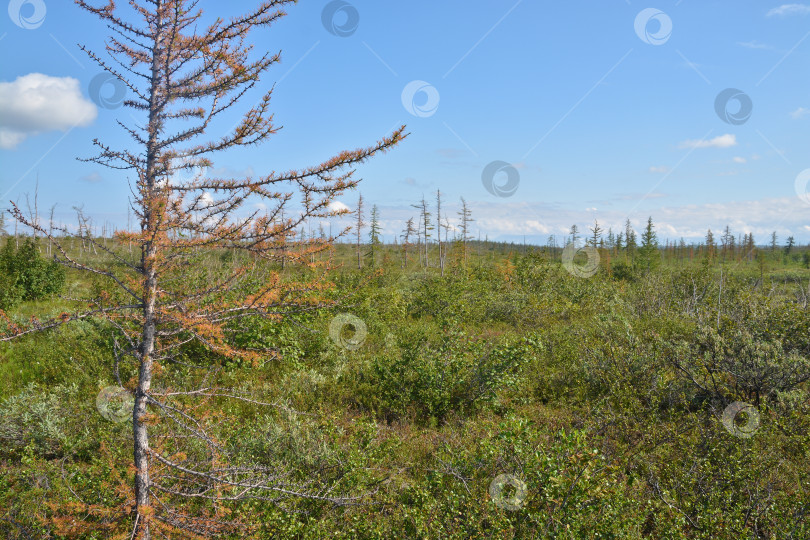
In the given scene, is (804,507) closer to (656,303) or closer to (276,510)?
(276,510)

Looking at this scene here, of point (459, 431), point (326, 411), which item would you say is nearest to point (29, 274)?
point (326, 411)

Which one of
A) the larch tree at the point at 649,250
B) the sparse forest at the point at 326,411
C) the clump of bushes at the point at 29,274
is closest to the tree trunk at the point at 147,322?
the sparse forest at the point at 326,411

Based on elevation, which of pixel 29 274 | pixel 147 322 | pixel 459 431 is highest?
pixel 29 274

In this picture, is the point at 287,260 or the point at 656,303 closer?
the point at 287,260

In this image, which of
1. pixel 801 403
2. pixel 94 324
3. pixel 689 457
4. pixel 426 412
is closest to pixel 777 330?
pixel 801 403

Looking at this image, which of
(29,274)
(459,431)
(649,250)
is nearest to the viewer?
(459,431)

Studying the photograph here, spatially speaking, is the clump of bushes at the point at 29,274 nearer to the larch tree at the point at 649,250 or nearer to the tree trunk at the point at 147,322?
the tree trunk at the point at 147,322

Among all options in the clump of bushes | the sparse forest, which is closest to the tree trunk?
the sparse forest

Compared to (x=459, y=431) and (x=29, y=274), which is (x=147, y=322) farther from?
(x=29, y=274)

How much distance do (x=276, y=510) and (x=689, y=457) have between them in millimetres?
5391

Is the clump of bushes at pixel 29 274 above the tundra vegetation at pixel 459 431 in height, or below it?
above

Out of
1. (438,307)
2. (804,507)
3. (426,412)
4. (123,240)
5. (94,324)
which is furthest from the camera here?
(438,307)

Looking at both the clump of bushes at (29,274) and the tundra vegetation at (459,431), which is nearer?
the tundra vegetation at (459,431)

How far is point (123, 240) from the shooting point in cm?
301
